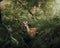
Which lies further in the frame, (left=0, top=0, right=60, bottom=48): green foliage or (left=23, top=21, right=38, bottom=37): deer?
(left=23, top=21, right=38, bottom=37): deer

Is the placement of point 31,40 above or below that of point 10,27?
below

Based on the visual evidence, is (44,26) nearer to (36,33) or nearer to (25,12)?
(36,33)

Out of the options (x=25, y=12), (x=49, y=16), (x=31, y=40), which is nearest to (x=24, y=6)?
(x=25, y=12)

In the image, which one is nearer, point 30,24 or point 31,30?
point 31,30

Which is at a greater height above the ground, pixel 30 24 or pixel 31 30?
pixel 30 24

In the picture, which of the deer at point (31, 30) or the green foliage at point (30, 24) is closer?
the green foliage at point (30, 24)

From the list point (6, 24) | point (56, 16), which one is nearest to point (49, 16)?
point (56, 16)

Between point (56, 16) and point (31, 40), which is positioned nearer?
point (31, 40)

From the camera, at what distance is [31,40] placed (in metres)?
7.76

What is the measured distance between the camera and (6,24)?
26.9 feet

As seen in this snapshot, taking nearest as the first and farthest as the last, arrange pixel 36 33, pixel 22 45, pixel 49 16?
pixel 22 45, pixel 36 33, pixel 49 16

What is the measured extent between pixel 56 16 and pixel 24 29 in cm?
126

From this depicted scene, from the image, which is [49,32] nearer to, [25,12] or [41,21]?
[41,21]

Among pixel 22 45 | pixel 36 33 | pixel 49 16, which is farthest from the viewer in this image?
pixel 49 16
